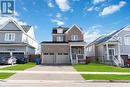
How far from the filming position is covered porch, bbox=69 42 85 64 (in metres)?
46.9

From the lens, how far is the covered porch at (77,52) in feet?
154

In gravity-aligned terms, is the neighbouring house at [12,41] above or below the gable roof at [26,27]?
below

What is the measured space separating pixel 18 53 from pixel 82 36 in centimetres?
1347

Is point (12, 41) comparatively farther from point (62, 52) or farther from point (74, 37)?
point (74, 37)

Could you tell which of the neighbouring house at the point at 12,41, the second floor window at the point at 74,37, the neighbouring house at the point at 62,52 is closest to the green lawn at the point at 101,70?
the neighbouring house at the point at 62,52

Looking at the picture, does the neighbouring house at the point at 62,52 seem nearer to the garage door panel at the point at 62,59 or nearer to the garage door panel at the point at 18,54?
the garage door panel at the point at 62,59

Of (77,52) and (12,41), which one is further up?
(12,41)

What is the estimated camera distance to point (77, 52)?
49531 mm

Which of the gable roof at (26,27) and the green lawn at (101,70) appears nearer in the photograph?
the green lawn at (101,70)

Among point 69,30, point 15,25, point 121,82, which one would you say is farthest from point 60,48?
point 121,82

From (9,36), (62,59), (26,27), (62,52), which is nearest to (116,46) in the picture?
(62,52)

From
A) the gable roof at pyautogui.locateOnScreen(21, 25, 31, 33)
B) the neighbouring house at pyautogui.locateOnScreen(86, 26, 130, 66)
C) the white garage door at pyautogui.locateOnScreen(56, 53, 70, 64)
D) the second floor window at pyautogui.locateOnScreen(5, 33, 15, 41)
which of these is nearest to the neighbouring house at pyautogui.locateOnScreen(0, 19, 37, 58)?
the second floor window at pyautogui.locateOnScreen(5, 33, 15, 41)

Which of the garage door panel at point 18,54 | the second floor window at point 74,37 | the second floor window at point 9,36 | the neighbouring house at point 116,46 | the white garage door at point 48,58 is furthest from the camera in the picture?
the second floor window at point 74,37

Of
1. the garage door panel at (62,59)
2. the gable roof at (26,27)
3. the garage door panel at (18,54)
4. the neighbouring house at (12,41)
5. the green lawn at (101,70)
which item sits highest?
the gable roof at (26,27)
